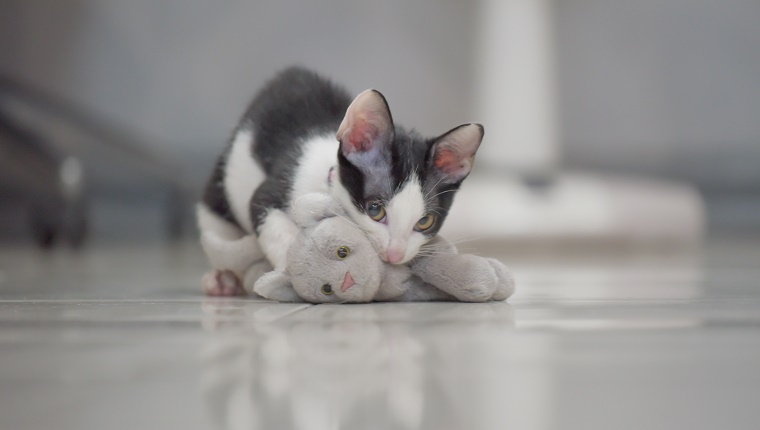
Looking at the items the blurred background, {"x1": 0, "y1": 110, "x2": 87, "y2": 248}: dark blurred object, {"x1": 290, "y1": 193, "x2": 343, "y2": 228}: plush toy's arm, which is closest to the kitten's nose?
{"x1": 290, "y1": 193, "x2": 343, "y2": 228}: plush toy's arm

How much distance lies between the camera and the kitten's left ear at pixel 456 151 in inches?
52.2

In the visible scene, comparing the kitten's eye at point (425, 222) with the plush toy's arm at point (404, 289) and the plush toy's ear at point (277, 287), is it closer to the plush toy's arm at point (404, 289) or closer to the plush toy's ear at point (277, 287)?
the plush toy's arm at point (404, 289)

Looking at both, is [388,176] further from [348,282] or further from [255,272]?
[255,272]

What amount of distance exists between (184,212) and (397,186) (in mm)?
4008

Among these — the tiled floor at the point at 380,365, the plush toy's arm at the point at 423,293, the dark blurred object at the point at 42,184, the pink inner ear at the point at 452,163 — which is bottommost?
the tiled floor at the point at 380,365

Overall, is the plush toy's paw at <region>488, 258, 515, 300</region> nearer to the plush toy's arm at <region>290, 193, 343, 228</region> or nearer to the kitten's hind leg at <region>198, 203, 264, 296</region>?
the plush toy's arm at <region>290, 193, 343, 228</region>

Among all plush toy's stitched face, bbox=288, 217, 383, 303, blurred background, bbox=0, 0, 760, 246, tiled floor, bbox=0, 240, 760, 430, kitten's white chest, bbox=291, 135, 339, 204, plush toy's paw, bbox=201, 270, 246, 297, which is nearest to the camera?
tiled floor, bbox=0, 240, 760, 430

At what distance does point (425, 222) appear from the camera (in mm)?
1317

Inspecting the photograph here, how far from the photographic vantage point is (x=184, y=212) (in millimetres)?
5062

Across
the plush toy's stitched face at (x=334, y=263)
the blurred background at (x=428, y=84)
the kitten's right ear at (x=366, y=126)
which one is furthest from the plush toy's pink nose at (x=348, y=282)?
the blurred background at (x=428, y=84)

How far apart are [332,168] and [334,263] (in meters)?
0.26

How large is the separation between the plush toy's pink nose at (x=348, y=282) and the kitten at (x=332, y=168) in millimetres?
76

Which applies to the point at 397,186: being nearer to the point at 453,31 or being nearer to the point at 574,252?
the point at 574,252

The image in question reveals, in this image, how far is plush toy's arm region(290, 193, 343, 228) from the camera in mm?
1282
